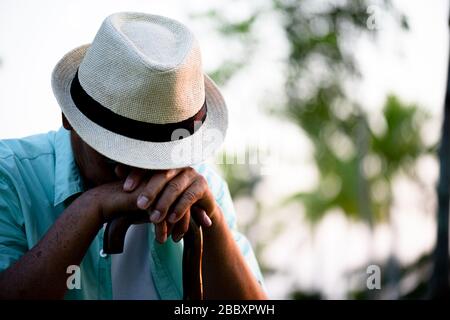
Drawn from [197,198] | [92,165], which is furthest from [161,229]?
[92,165]

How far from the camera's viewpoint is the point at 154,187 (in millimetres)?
2230

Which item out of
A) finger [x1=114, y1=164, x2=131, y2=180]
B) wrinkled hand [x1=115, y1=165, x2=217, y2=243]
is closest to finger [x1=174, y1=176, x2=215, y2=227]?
wrinkled hand [x1=115, y1=165, x2=217, y2=243]

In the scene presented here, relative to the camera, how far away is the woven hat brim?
223 centimetres

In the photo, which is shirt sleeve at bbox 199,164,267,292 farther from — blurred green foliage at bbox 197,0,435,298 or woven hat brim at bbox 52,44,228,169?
blurred green foliage at bbox 197,0,435,298

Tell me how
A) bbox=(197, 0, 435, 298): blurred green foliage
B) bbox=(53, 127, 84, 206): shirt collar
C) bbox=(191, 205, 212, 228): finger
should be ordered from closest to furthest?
1. bbox=(191, 205, 212, 228): finger
2. bbox=(53, 127, 84, 206): shirt collar
3. bbox=(197, 0, 435, 298): blurred green foliage

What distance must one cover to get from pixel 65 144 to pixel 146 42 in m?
0.68

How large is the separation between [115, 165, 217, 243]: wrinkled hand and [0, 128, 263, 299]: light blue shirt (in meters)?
0.37

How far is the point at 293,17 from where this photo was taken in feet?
48.0

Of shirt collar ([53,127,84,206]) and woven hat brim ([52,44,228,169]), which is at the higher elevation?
woven hat brim ([52,44,228,169])

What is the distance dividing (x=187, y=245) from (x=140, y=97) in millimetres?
578

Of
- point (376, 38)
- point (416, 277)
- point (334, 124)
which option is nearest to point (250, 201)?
point (334, 124)

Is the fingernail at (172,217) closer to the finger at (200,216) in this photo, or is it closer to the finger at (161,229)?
the finger at (161,229)

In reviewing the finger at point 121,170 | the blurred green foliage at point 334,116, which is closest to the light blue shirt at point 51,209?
the finger at point 121,170
